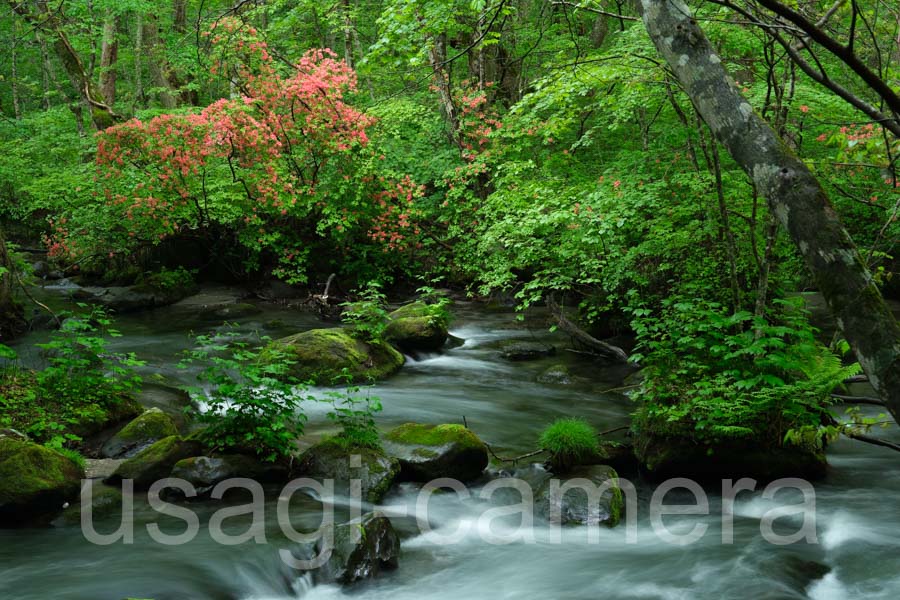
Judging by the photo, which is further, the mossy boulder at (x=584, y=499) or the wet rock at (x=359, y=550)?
the mossy boulder at (x=584, y=499)

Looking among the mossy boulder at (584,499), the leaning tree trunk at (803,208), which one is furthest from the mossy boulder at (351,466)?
the leaning tree trunk at (803,208)

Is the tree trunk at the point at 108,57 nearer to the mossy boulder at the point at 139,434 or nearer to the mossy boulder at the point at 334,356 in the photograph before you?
the mossy boulder at the point at 334,356

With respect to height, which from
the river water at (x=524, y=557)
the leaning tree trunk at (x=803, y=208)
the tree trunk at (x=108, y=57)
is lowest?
the river water at (x=524, y=557)

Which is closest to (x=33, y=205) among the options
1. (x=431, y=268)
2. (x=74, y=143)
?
(x=74, y=143)

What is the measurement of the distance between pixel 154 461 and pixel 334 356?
13.2 feet

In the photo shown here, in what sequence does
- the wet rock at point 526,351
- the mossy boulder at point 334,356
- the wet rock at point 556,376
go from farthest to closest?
the wet rock at point 526,351 → the wet rock at point 556,376 → the mossy boulder at point 334,356

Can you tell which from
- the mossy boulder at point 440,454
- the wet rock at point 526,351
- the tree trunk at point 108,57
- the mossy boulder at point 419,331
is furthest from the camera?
the tree trunk at point 108,57

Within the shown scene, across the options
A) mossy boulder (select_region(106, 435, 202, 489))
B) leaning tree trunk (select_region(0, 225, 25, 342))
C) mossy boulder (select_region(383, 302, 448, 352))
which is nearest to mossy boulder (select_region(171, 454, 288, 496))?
mossy boulder (select_region(106, 435, 202, 489))

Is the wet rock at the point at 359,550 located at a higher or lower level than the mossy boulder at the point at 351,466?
lower

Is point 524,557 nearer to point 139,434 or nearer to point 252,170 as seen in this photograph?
point 139,434

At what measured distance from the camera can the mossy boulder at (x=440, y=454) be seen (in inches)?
253

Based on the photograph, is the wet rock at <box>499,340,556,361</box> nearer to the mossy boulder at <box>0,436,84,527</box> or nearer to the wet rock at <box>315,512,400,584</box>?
the wet rock at <box>315,512,400,584</box>

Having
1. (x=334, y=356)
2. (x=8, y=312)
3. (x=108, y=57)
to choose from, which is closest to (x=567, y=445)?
(x=334, y=356)

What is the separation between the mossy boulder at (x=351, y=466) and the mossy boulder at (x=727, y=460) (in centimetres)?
255
